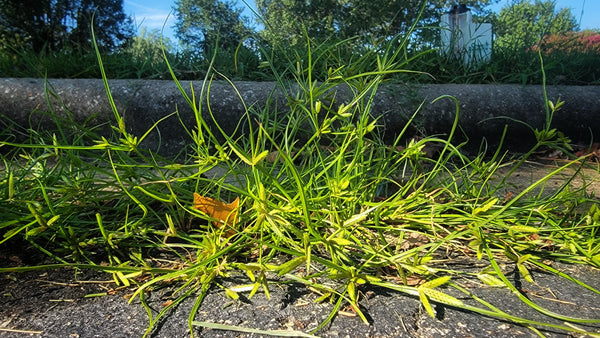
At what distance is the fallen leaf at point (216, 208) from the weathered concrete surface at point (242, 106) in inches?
49.1

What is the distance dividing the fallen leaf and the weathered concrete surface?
125 cm

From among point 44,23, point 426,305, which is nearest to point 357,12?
point 44,23

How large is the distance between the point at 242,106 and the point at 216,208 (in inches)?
52.7

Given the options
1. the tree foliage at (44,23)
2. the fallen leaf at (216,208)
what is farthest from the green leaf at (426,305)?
the tree foliage at (44,23)

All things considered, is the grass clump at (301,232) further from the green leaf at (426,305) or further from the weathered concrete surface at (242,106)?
the weathered concrete surface at (242,106)

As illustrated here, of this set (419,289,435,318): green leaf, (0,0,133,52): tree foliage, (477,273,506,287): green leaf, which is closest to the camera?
(419,289,435,318): green leaf

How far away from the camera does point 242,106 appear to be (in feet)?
7.87

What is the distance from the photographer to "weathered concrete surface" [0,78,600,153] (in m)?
2.40

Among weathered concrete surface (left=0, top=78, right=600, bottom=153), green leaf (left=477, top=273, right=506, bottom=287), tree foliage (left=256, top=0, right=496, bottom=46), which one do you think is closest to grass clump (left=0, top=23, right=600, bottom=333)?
green leaf (left=477, top=273, right=506, bottom=287)

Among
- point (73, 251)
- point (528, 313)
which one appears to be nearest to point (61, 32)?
point (73, 251)

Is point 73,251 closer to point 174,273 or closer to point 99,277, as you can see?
point 99,277

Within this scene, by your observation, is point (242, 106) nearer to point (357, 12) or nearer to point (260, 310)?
point (260, 310)

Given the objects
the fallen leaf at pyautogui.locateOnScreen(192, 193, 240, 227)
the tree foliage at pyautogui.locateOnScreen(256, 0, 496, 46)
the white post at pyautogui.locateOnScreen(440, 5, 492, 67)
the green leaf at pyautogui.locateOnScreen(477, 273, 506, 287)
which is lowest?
the green leaf at pyautogui.locateOnScreen(477, 273, 506, 287)

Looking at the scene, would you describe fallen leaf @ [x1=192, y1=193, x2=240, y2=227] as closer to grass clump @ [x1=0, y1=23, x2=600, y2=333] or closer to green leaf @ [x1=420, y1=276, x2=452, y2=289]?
grass clump @ [x1=0, y1=23, x2=600, y2=333]
